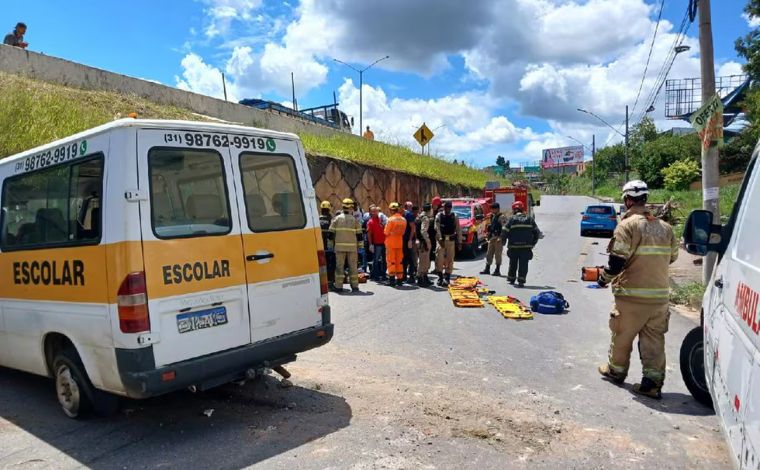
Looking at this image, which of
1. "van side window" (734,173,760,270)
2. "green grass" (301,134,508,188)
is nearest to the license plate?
"van side window" (734,173,760,270)

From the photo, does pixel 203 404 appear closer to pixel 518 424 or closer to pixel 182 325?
pixel 182 325

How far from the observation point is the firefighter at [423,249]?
11.7m

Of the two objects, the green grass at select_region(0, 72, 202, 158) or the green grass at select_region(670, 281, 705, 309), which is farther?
the green grass at select_region(0, 72, 202, 158)

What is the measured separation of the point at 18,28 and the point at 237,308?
1302 cm

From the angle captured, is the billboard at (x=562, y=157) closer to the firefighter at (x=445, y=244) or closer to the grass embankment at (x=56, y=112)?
the grass embankment at (x=56, y=112)

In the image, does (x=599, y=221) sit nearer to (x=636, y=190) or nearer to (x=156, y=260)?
(x=636, y=190)

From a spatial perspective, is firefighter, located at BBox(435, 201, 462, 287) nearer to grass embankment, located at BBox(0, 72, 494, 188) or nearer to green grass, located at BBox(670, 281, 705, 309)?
green grass, located at BBox(670, 281, 705, 309)

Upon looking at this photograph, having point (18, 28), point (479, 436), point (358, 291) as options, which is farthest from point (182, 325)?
point (18, 28)

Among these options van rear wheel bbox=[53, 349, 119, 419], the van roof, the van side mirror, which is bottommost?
van rear wheel bbox=[53, 349, 119, 419]

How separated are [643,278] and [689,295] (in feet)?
17.7

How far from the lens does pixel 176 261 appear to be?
13.1ft

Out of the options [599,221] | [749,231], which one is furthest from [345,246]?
[599,221]

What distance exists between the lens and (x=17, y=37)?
1344 cm

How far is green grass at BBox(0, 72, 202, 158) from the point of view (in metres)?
10.5
